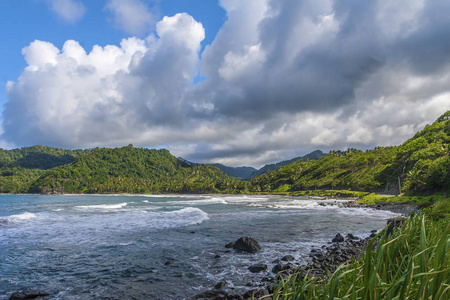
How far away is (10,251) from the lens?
20734 mm

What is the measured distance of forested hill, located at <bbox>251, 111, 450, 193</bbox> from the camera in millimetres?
61475

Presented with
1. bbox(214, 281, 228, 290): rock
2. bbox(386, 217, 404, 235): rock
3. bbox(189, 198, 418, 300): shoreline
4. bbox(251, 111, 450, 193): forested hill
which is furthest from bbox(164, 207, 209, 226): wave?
bbox(251, 111, 450, 193): forested hill

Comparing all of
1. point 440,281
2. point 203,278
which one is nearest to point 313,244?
point 203,278

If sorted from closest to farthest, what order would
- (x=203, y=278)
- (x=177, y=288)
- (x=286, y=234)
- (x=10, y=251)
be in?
(x=177, y=288) < (x=203, y=278) < (x=10, y=251) < (x=286, y=234)

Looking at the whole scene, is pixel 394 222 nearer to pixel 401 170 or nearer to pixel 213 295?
pixel 213 295

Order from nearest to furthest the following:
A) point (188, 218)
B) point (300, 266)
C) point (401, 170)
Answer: point (300, 266), point (188, 218), point (401, 170)

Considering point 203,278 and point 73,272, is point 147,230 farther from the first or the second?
point 203,278

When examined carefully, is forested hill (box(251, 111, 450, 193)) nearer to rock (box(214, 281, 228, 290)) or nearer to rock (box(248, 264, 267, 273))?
rock (box(248, 264, 267, 273))

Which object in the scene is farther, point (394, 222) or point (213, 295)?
point (213, 295)

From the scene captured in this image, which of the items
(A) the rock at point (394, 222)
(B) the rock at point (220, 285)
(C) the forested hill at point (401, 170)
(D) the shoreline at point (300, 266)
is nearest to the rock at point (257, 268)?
(D) the shoreline at point (300, 266)

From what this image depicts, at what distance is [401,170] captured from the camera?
111188 mm

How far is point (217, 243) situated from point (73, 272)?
11721 mm

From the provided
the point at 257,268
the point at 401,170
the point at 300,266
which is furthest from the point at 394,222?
the point at 401,170

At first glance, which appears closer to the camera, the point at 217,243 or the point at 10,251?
the point at 10,251
